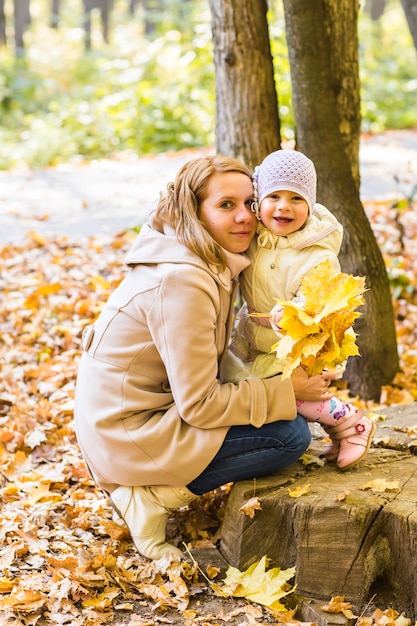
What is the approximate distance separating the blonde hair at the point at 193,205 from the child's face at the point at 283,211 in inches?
7.3

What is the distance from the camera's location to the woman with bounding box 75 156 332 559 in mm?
2742

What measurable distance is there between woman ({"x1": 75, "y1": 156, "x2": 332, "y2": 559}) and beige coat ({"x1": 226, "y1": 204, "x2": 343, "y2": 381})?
0.08m

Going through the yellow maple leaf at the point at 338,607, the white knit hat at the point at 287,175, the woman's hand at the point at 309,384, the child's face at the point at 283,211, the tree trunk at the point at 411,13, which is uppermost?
the tree trunk at the point at 411,13

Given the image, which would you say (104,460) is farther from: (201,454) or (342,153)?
(342,153)

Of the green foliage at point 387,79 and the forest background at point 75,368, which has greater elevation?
the green foliage at point 387,79

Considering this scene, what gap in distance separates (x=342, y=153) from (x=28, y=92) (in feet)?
54.8

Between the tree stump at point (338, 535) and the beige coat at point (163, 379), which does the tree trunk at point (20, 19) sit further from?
the tree stump at point (338, 535)

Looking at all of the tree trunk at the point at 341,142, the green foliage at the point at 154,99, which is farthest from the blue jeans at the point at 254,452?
the green foliage at the point at 154,99

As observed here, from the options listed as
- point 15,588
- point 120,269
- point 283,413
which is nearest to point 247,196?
point 283,413

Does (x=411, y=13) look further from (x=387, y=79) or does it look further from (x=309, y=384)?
(x=387, y=79)

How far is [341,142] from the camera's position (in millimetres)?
4465

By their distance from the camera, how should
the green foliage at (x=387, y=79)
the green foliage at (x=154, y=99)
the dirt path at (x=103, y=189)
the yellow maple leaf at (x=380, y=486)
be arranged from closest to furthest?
the yellow maple leaf at (x=380, y=486) < the dirt path at (x=103, y=189) < the green foliage at (x=154, y=99) < the green foliage at (x=387, y=79)

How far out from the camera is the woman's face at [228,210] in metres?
2.82

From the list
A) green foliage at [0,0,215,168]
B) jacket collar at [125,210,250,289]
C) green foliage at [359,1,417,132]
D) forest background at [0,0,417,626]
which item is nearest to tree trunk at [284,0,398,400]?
forest background at [0,0,417,626]
